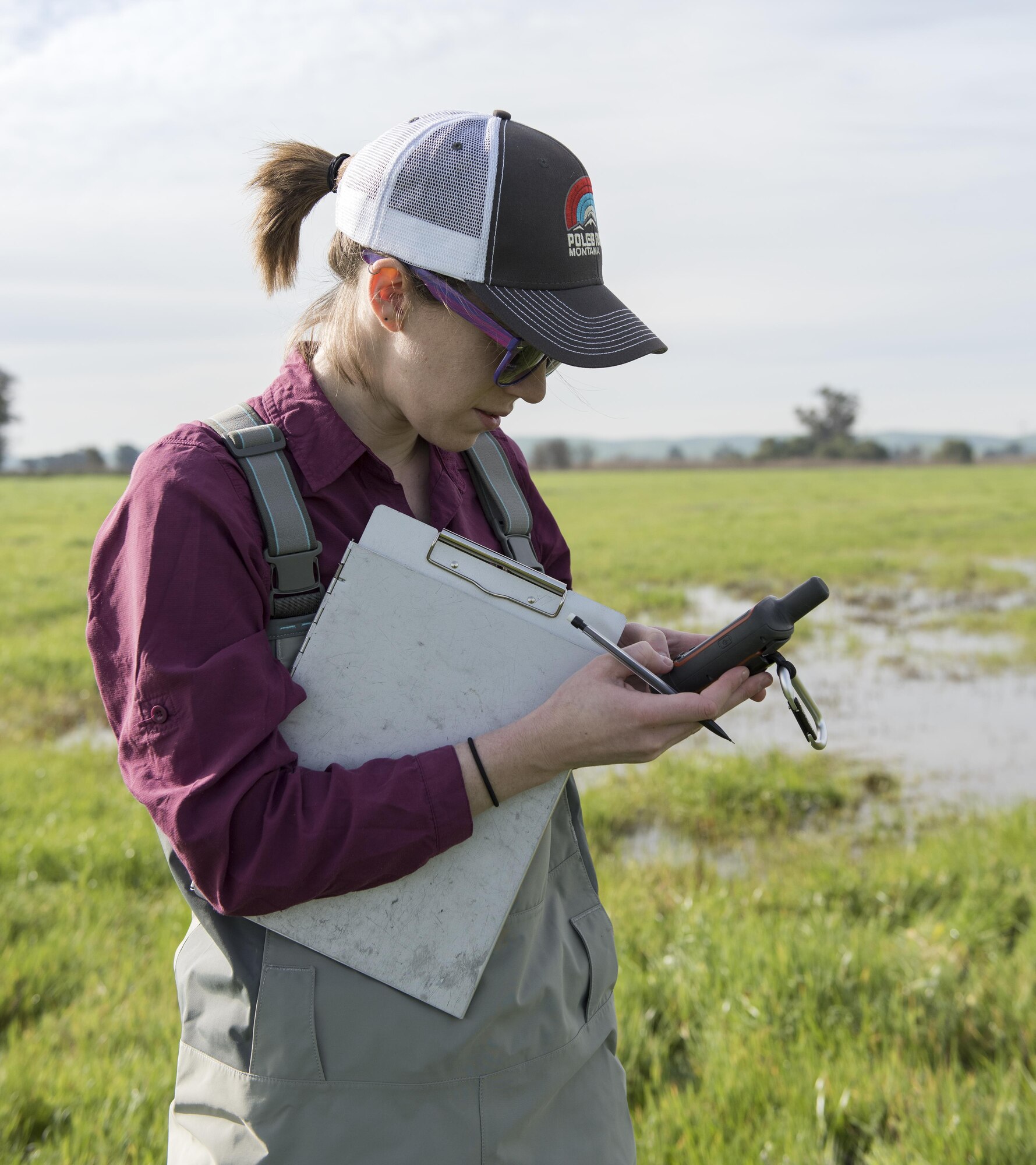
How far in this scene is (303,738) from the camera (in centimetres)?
141

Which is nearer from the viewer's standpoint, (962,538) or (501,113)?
(501,113)

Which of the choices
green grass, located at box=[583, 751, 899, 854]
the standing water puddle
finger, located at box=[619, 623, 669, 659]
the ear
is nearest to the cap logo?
the ear

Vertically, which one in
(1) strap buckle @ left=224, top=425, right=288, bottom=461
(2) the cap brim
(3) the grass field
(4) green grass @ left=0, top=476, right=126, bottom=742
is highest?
(2) the cap brim

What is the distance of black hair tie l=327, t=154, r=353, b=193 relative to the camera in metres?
1.66

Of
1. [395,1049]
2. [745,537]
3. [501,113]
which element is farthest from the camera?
[745,537]

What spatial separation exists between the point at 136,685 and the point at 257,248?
0.85 m

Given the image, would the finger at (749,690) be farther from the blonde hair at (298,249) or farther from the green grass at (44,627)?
the green grass at (44,627)

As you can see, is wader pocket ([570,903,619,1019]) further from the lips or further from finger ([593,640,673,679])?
the lips

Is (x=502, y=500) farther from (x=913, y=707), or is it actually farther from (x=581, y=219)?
(x=913, y=707)

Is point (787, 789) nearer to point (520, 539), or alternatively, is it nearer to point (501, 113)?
point (520, 539)

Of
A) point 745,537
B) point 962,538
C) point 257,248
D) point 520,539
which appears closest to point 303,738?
point 520,539

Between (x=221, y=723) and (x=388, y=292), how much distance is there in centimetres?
65

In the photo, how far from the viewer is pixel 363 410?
159 centimetres

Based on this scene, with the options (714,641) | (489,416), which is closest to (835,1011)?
(714,641)
